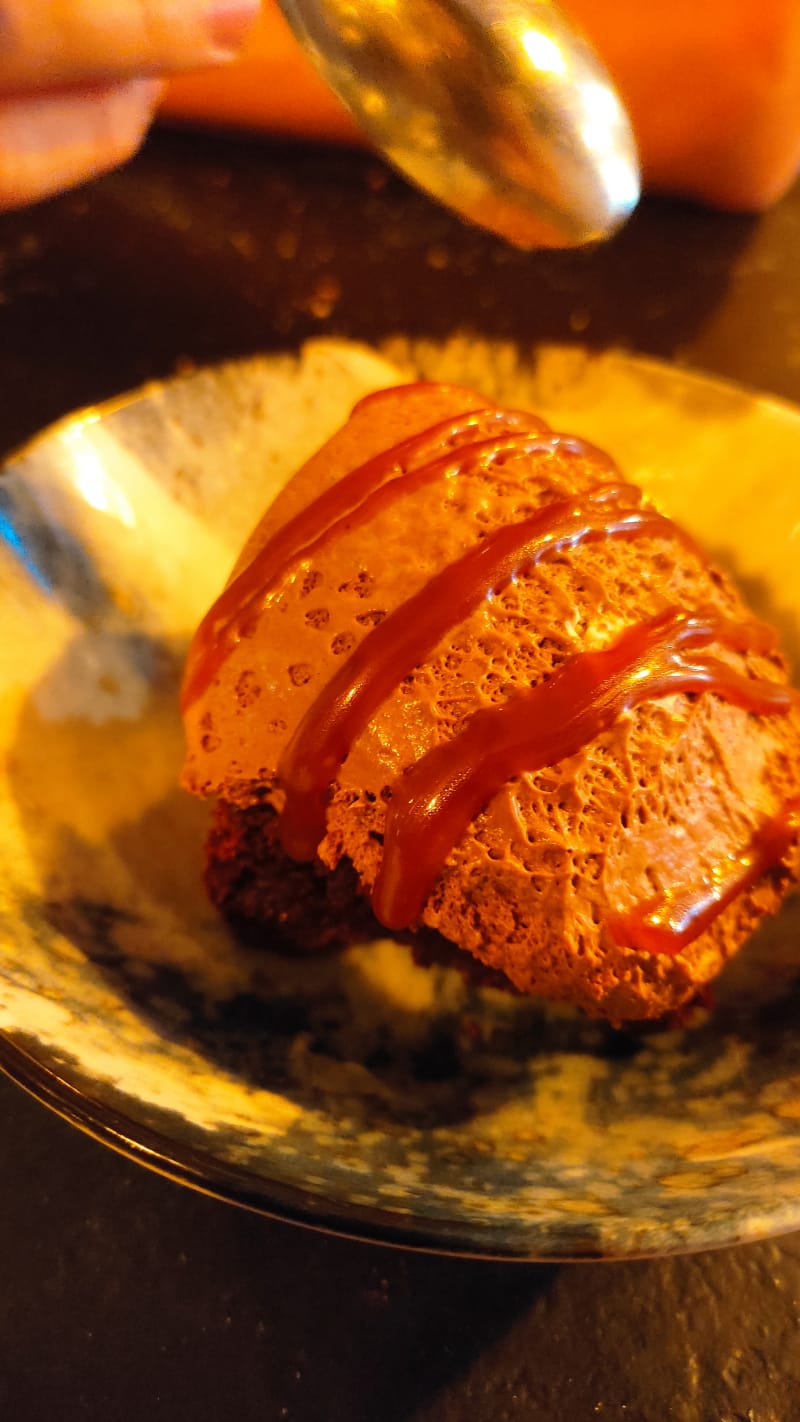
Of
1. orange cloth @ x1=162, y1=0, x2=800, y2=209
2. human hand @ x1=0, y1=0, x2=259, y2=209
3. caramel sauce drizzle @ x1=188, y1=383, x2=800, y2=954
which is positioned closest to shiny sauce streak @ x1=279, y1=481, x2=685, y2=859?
caramel sauce drizzle @ x1=188, y1=383, x2=800, y2=954

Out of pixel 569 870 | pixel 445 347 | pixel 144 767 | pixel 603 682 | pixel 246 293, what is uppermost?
pixel 246 293

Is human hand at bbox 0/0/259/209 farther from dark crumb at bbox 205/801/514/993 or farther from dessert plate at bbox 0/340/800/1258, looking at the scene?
dark crumb at bbox 205/801/514/993

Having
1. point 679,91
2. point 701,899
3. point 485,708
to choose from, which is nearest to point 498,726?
point 485,708

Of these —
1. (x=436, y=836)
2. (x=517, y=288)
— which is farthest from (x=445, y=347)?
(x=436, y=836)

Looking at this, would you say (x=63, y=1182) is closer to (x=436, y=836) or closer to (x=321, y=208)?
(x=436, y=836)

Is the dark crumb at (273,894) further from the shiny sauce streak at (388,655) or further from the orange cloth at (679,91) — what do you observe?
the orange cloth at (679,91)

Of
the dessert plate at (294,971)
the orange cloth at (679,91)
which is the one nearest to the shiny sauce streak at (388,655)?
the dessert plate at (294,971)

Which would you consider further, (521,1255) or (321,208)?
(321,208)
